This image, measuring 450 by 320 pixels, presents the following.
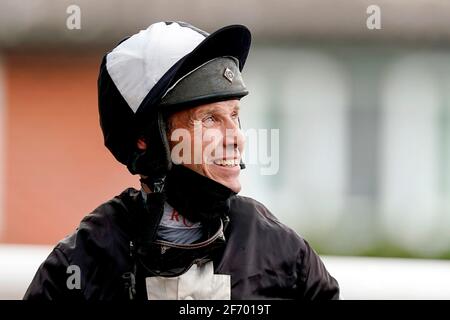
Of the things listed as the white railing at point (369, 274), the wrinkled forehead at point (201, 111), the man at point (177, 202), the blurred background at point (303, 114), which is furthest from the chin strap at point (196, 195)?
the white railing at point (369, 274)

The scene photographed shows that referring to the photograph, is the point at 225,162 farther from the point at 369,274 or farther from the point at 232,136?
the point at 369,274

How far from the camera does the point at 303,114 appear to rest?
164 inches

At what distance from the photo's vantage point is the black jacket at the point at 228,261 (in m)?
1.83

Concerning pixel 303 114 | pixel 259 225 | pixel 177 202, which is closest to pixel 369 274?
pixel 303 114

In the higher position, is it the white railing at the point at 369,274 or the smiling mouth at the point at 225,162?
the smiling mouth at the point at 225,162

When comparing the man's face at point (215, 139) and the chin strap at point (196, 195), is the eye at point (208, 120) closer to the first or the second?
→ the man's face at point (215, 139)

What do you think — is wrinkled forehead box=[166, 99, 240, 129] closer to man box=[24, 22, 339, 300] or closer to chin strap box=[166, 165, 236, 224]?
man box=[24, 22, 339, 300]

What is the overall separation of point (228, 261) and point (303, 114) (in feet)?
7.96

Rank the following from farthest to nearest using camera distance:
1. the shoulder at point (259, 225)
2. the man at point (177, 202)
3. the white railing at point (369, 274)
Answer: the white railing at point (369, 274)
the shoulder at point (259, 225)
the man at point (177, 202)

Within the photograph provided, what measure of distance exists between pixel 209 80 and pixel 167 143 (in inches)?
7.1

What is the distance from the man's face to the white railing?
223 centimetres

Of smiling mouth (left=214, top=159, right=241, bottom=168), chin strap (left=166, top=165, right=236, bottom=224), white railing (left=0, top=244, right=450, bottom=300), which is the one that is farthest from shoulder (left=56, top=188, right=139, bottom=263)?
white railing (left=0, top=244, right=450, bottom=300)

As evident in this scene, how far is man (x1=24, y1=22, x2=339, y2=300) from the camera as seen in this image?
1.79 meters

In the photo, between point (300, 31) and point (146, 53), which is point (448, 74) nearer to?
point (300, 31)
